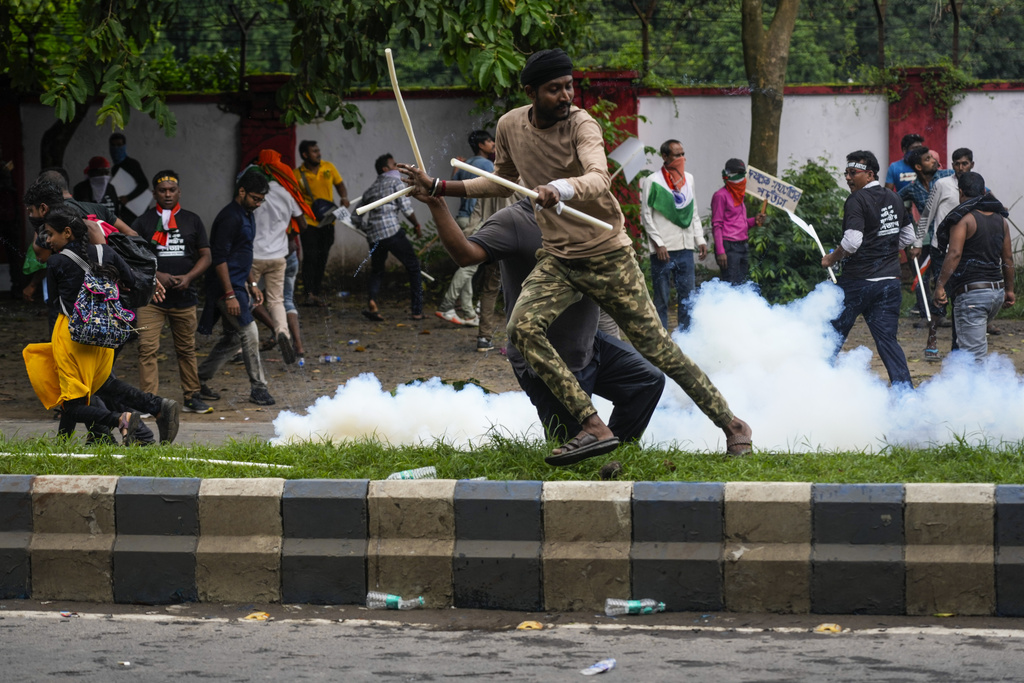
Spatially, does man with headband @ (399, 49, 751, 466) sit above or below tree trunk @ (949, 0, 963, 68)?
below

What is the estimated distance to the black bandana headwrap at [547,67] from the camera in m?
5.00

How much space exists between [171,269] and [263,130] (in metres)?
7.03

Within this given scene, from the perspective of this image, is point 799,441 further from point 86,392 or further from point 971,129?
point 971,129

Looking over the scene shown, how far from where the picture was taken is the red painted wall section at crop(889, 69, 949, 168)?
15016 millimetres

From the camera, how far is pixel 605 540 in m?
4.67

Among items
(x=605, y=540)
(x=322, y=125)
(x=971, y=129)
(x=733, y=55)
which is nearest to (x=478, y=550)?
(x=605, y=540)

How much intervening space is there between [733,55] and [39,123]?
14.3 meters

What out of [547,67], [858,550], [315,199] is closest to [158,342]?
[547,67]

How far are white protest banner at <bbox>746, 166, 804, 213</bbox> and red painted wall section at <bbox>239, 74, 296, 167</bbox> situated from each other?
21.8ft

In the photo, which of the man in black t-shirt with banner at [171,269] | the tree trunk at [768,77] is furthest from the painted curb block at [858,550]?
the tree trunk at [768,77]

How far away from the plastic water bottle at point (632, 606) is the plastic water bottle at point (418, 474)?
38.6 inches

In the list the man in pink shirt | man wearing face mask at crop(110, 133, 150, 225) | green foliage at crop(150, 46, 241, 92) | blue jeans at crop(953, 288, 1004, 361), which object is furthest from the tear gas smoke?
green foliage at crop(150, 46, 241, 92)

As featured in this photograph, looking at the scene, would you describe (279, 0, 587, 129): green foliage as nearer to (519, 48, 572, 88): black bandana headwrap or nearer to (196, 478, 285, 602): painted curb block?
(519, 48, 572, 88): black bandana headwrap

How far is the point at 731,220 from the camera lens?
37.3 feet
